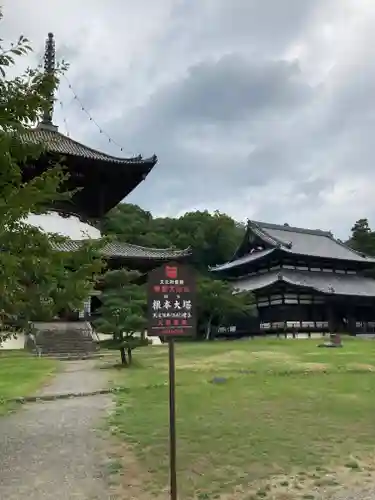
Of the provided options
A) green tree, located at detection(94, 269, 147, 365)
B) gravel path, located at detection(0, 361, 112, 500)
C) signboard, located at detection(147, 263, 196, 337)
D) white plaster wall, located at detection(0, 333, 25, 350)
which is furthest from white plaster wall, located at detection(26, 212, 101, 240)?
signboard, located at detection(147, 263, 196, 337)

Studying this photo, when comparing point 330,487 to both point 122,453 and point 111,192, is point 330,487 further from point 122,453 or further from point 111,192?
point 111,192

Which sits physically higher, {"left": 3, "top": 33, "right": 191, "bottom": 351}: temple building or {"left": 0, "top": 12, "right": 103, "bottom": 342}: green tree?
{"left": 3, "top": 33, "right": 191, "bottom": 351}: temple building

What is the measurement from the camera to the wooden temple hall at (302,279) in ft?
115

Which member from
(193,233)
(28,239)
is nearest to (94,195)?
(28,239)

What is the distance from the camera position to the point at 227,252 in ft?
185

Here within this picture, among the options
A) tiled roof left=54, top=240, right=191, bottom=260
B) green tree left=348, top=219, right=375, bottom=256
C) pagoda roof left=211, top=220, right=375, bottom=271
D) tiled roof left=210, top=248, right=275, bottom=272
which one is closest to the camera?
tiled roof left=54, top=240, right=191, bottom=260

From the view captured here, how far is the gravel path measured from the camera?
5691 millimetres

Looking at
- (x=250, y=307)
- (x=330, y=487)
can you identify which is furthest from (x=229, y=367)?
(x=250, y=307)

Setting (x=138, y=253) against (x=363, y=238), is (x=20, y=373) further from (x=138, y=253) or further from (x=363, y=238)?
(x=363, y=238)

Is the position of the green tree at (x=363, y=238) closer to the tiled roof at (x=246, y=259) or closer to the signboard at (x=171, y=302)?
the tiled roof at (x=246, y=259)

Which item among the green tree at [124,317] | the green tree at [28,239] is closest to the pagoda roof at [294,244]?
the green tree at [124,317]

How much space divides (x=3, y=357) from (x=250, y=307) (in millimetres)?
18175

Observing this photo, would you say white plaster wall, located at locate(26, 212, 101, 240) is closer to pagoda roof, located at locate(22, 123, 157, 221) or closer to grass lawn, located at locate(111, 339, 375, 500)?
pagoda roof, located at locate(22, 123, 157, 221)

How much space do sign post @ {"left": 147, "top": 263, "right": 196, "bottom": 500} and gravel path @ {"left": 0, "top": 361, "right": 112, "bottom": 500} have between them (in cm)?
119
